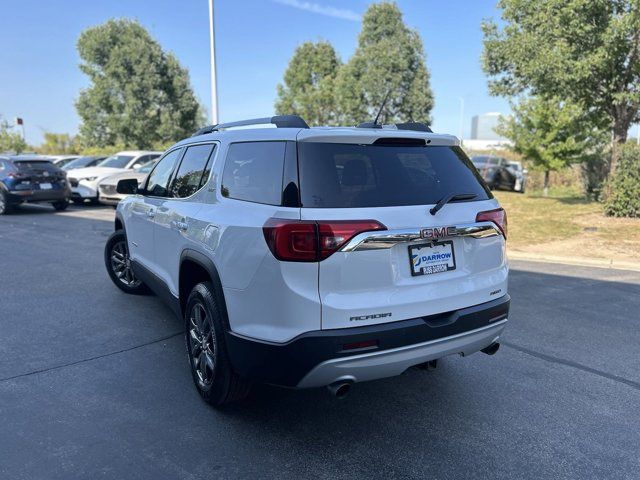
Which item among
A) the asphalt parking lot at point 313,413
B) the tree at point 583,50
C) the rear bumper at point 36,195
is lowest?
the asphalt parking lot at point 313,413

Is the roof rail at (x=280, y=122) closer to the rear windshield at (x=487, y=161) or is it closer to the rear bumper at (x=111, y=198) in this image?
the rear bumper at (x=111, y=198)

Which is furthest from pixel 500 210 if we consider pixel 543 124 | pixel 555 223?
pixel 543 124

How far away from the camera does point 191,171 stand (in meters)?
3.93

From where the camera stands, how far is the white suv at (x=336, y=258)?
8.39 feet

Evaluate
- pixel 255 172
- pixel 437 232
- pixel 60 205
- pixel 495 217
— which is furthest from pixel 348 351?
pixel 60 205

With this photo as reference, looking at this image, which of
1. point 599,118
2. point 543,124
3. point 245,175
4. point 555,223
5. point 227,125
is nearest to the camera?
point 245,175

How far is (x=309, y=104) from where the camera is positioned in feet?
98.2

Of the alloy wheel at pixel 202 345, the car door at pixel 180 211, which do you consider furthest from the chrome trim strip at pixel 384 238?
the car door at pixel 180 211

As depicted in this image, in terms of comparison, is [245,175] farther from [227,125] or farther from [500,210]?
[500,210]

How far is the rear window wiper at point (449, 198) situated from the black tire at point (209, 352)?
1.41 m

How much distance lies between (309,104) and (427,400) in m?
28.1

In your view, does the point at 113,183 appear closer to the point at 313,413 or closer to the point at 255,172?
the point at 255,172

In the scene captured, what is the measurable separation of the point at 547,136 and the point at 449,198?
17159 mm

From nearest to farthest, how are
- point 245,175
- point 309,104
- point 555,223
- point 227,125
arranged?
1. point 245,175
2. point 227,125
3. point 555,223
4. point 309,104
